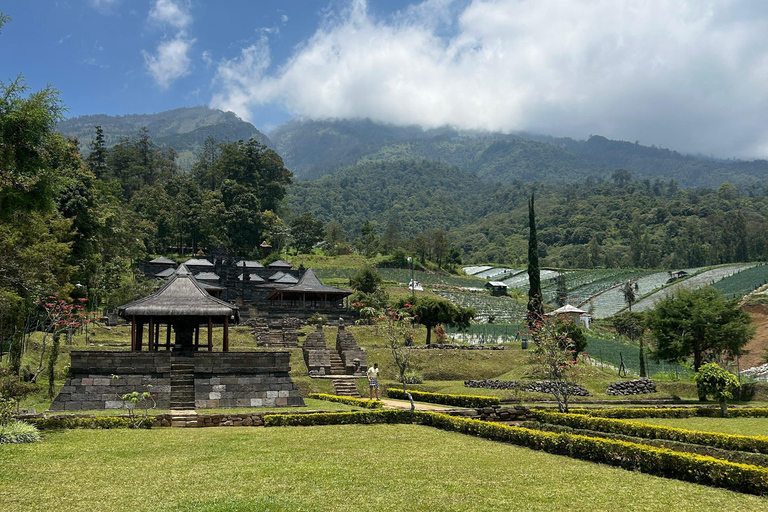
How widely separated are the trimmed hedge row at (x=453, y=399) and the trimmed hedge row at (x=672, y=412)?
9.68ft

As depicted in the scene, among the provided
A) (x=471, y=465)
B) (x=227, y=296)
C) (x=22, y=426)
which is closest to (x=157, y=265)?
(x=227, y=296)

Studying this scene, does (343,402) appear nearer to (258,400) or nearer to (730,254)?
(258,400)

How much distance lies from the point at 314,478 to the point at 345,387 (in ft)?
47.7

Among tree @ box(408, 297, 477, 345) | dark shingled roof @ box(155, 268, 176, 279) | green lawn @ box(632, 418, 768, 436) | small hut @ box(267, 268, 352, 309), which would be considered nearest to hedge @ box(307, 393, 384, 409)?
green lawn @ box(632, 418, 768, 436)

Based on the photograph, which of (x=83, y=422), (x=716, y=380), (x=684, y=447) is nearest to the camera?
(x=684, y=447)

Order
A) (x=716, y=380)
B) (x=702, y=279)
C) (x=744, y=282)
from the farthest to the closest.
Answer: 1. (x=702, y=279)
2. (x=744, y=282)
3. (x=716, y=380)

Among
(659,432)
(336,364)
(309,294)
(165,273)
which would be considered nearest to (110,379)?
(336,364)

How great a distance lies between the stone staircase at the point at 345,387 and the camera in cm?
2347

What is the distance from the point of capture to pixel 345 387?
2380 cm

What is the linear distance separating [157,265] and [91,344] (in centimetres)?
3424

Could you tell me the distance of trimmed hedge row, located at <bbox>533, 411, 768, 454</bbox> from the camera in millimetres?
12258

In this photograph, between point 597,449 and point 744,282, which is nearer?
point 597,449

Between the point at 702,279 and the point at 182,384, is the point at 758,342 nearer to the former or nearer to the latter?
the point at 702,279

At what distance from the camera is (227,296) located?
50688mm
